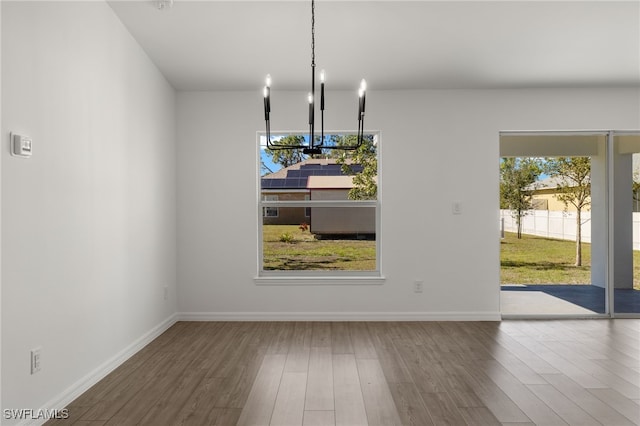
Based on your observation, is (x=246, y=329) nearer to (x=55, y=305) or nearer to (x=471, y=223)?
(x=55, y=305)

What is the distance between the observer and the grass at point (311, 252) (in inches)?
204

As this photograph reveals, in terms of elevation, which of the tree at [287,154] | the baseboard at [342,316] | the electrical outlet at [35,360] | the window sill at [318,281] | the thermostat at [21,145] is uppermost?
the tree at [287,154]

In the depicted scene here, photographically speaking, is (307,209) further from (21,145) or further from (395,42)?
(21,145)

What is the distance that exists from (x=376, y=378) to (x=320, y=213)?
2313 millimetres

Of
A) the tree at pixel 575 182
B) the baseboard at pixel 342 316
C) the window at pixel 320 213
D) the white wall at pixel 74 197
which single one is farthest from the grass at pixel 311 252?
the tree at pixel 575 182

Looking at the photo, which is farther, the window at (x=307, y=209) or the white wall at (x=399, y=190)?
the window at (x=307, y=209)

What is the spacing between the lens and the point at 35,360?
254 cm

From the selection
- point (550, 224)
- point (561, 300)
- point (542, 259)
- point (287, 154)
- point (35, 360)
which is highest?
point (287, 154)

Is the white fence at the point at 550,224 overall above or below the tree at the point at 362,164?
below

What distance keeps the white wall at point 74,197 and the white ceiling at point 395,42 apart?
497 millimetres

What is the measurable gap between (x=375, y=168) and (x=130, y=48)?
8.99 ft

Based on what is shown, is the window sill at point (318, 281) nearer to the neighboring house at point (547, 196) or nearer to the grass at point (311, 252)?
the grass at point (311, 252)

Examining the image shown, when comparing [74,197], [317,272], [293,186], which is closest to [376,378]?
[317,272]

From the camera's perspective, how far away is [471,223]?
4.98 m
